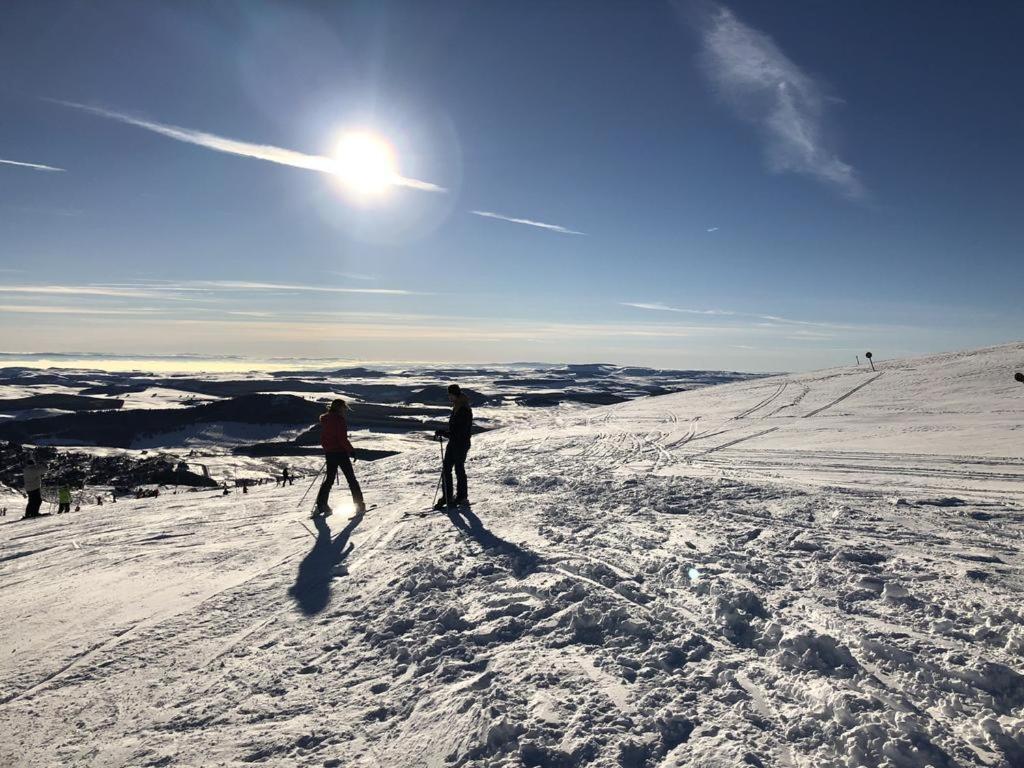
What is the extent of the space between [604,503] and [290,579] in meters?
5.01

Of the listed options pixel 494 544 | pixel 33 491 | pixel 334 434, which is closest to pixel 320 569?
pixel 494 544

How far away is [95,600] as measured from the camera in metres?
6.18

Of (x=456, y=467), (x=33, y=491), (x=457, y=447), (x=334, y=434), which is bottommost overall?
(x=33, y=491)

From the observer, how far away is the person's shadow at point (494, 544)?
6.38 metres

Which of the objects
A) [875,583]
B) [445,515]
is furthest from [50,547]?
[875,583]

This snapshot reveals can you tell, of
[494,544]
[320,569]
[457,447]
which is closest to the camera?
[320,569]

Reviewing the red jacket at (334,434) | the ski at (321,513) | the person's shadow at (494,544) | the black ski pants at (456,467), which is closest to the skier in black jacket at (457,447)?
the black ski pants at (456,467)

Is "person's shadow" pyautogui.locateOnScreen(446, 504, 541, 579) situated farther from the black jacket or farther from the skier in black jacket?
the black jacket

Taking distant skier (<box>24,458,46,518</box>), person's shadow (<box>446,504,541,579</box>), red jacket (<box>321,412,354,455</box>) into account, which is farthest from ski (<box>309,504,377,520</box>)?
distant skier (<box>24,458,46,518</box>)

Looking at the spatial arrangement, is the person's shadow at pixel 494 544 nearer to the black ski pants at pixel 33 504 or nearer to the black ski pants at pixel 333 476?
the black ski pants at pixel 333 476

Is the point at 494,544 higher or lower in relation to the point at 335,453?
lower

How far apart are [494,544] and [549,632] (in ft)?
8.42

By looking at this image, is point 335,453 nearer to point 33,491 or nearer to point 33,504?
point 33,504

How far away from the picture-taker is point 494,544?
7.33m
